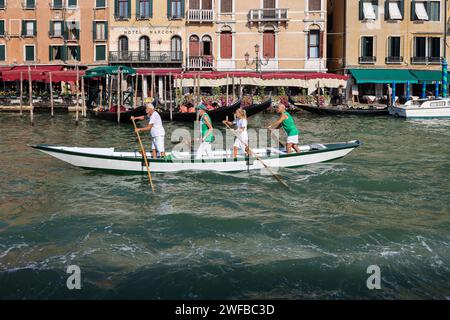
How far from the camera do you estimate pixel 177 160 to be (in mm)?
11234

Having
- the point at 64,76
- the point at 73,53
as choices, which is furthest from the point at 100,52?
the point at 64,76

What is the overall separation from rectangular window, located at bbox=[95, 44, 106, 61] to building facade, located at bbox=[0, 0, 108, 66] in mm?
231

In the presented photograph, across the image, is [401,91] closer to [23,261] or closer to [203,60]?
[203,60]

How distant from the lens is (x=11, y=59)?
112 feet

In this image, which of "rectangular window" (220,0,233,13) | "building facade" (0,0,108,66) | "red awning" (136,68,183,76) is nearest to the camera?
"red awning" (136,68,183,76)

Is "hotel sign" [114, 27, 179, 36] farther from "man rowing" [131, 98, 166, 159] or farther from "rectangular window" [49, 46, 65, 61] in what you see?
"man rowing" [131, 98, 166, 159]

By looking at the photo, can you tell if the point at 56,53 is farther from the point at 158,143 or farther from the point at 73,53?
the point at 158,143

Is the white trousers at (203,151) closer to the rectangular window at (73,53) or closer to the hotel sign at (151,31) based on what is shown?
the hotel sign at (151,31)

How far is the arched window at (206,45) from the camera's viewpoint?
3278 centimetres

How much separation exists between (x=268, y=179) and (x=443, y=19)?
83.4ft

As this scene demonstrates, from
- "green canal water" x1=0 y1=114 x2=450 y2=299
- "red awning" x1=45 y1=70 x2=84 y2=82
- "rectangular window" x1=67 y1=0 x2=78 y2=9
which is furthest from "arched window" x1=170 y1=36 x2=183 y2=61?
"green canal water" x1=0 y1=114 x2=450 y2=299

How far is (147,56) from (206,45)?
143 inches

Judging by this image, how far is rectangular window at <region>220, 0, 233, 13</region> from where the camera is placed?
107 feet
